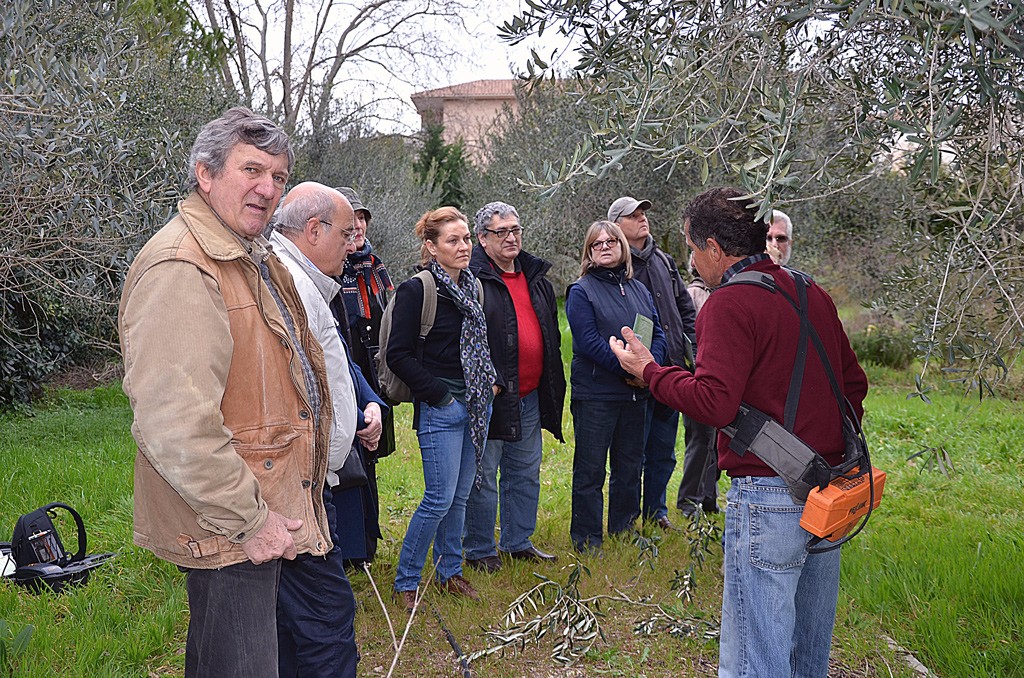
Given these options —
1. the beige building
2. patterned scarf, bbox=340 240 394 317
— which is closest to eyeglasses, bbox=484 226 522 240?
patterned scarf, bbox=340 240 394 317

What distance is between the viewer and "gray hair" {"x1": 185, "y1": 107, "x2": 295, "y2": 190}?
2.72 metres

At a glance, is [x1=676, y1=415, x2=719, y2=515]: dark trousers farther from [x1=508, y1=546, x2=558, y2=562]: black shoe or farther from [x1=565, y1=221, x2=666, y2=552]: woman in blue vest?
[x1=508, y1=546, x2=558, y2=562]: black shoe

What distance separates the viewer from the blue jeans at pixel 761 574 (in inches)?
118

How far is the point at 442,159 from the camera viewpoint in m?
24.9

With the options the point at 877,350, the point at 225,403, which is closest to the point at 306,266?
the point at 225,403

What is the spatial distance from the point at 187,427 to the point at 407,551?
107 inches

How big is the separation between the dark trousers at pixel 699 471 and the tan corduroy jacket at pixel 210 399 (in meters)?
4.13

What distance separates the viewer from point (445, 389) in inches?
190

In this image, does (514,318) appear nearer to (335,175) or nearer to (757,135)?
(757,135)

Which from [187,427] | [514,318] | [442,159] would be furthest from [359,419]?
[442,159]

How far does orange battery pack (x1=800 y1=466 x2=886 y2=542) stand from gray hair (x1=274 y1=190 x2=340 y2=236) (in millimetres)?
2174

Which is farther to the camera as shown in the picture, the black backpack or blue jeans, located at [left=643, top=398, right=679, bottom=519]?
blue jeans, located at [left=643, top=398, right=679, bottom=519]

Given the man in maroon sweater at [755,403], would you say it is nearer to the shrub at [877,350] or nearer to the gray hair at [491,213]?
the gray hair at [491,213]

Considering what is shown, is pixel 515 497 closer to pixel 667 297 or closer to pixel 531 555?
pixel 531 555
